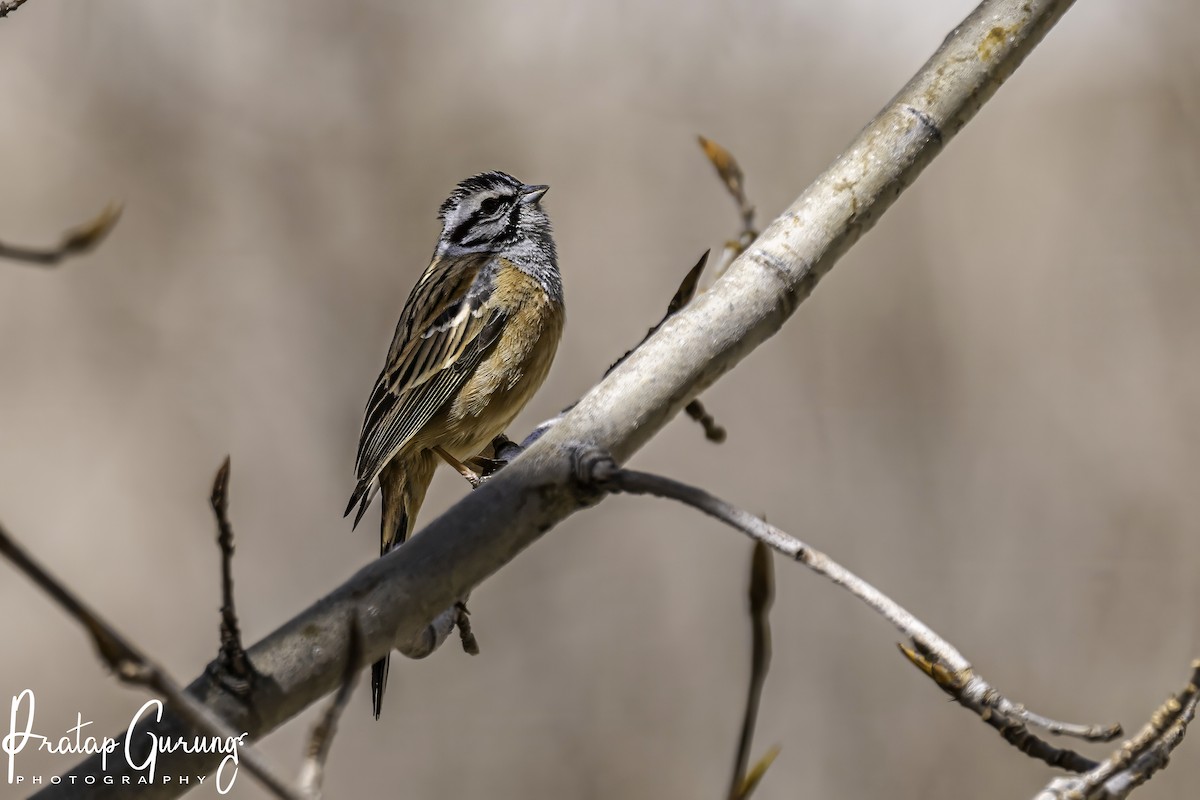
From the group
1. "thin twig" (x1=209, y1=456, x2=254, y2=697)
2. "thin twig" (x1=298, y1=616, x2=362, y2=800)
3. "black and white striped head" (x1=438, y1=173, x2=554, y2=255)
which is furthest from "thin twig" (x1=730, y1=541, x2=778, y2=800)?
"black and white striped head" (x1=438, y1=173, x2=554, y2=255)

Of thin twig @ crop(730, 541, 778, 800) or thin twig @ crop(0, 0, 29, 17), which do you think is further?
thin twig @ crop(0, 0, 29, 17)

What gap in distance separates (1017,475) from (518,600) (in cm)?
257

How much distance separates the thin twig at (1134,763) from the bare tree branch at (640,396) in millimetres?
720

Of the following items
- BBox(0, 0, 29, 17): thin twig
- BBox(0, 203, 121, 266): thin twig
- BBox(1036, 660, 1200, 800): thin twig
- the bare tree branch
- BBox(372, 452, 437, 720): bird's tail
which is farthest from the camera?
BBox(372, 452, 437, 720): bird's tail

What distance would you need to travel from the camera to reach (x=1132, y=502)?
5461 mm

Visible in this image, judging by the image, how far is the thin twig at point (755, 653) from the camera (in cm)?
104

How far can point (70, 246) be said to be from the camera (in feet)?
3.39

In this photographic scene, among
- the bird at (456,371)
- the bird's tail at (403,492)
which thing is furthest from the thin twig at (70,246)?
the bird's tail at (403,492)

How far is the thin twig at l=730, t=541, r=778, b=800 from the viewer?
3.40 feet

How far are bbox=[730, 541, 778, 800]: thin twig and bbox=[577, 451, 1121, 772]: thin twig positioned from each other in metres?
0.30

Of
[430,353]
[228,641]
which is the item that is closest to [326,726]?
[228,641]

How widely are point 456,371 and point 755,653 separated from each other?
2.70m

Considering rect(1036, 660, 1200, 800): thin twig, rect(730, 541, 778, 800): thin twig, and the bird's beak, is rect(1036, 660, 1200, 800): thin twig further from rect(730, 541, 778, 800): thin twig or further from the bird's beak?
the bird's beak

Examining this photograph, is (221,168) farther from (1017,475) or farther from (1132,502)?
(1132,502)
